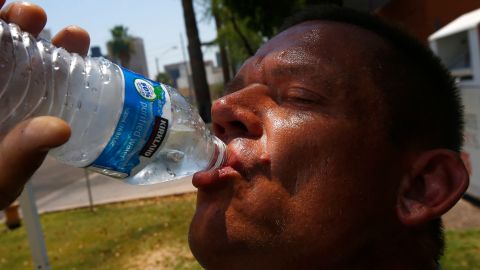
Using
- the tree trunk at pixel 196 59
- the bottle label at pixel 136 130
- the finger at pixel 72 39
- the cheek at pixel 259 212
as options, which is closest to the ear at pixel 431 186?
the cheek at pixel 259 212

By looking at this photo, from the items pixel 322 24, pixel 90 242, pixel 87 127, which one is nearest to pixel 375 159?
pixel 322 24

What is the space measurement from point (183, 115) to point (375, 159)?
0.93m

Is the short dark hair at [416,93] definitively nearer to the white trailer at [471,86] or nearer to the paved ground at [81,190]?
the white trailer at [471,86]

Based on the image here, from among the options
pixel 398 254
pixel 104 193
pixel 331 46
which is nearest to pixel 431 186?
pixel 398 254

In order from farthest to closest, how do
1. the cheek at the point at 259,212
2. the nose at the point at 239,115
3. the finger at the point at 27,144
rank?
the nose at the point at 239,115 < the cheek at the point at 259,212 < the finger at the point at 27,144

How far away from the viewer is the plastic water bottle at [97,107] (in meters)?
1.53

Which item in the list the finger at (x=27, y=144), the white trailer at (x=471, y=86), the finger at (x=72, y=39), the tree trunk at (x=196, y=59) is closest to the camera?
the finger at (x=27, y=144)

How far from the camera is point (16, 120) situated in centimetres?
160

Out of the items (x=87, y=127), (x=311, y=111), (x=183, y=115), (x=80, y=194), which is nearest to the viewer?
(x=311, y=111)

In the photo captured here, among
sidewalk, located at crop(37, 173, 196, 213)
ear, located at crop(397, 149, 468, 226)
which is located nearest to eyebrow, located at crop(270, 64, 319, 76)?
ear, located at crop(397, 149, 468, 226)

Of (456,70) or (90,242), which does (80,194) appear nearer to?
(90,242)

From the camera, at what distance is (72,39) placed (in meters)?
1.91

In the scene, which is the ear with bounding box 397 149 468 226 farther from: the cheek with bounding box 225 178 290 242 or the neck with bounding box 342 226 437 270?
the cheek with bounding box 225 178 290 242

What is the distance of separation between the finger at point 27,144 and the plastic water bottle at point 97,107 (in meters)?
0.34
